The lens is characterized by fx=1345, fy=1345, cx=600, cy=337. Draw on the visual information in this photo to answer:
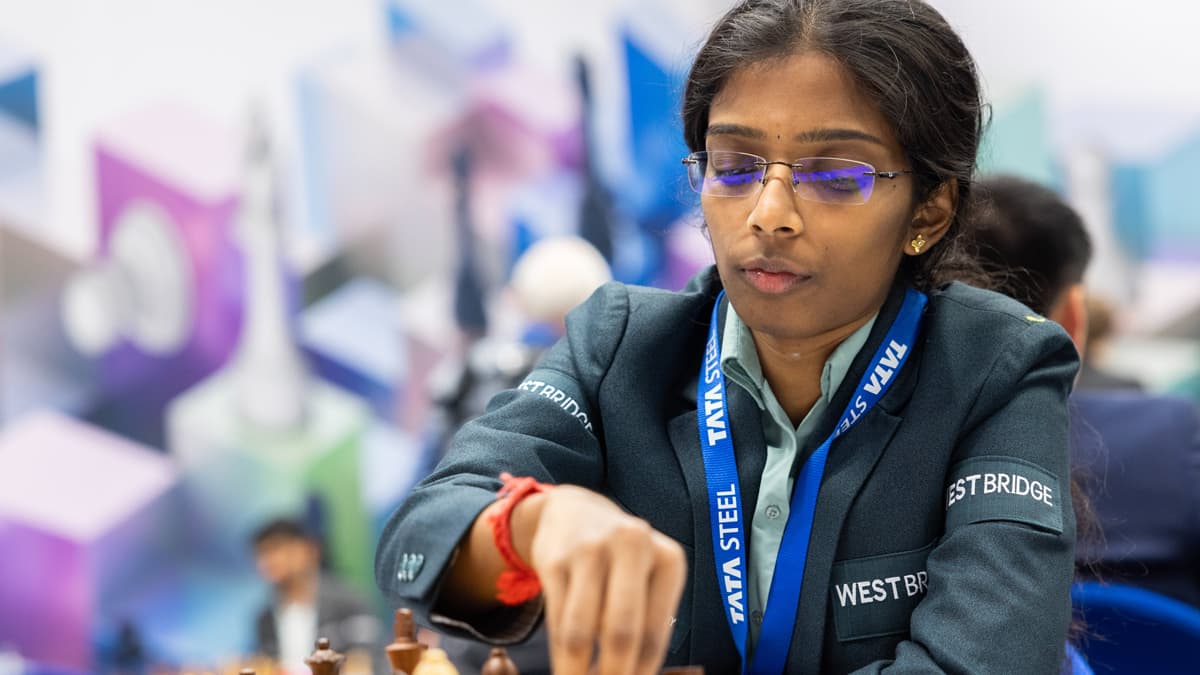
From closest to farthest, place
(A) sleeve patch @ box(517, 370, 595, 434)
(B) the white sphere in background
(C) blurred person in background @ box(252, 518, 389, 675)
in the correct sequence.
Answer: (A) sleeve patch @ box(517, 370, 595, 434) < (B) the white sphere in background < (C) blurred person in background @ box(252, 518, 389, 675)

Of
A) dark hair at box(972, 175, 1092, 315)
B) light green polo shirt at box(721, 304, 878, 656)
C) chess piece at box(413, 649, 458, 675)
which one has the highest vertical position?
dark hair at box(972, 175, 1092, 315)

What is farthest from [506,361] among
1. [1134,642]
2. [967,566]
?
[967,566]

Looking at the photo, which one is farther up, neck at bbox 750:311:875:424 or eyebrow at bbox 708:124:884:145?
eyebrow at bbox 708:124:884:145

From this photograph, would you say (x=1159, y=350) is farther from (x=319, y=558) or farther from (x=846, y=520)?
(x=846, y=520)

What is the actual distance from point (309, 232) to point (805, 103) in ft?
15.1

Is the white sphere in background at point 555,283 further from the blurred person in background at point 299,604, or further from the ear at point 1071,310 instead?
the ear at point 1071,310

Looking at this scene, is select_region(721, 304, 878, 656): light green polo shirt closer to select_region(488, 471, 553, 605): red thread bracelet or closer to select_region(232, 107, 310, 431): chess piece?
select_region(488, 471, 553, 605): red thread bracelet

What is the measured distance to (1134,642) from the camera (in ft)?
6.86

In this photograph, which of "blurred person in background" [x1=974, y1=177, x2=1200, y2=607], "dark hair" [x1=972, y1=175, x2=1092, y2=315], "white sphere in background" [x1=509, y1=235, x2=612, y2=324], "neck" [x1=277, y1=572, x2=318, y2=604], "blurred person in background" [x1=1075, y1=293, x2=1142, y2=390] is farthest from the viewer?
"neck" [x1=277, y1=572, x2=318, y2=604]

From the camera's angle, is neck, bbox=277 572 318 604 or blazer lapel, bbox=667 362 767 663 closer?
blazer lapel, bbox=667 362 767 663

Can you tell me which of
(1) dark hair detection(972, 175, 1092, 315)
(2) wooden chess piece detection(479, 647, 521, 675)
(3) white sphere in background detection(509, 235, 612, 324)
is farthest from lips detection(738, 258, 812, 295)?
(3) white sphere in background detection(509, 235, 612, 324)

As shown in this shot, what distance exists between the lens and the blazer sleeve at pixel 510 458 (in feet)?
3.51

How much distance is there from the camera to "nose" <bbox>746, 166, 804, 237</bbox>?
1254 millimetres

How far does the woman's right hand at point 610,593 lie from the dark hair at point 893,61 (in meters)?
0.60
